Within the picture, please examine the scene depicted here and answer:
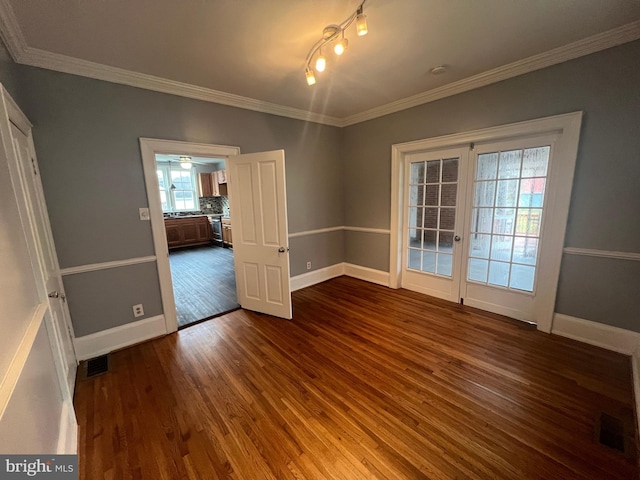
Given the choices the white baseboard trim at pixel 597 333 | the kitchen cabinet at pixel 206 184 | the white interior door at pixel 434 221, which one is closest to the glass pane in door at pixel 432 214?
the white interior door at pixel 434 221

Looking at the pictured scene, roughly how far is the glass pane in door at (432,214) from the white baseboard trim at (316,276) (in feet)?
4.32

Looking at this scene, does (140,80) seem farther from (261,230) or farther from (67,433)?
(67,433)

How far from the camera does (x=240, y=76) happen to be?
2643 mm

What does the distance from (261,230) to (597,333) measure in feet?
11.5

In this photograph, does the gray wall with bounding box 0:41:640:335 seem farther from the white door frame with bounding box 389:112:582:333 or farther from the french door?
the french door

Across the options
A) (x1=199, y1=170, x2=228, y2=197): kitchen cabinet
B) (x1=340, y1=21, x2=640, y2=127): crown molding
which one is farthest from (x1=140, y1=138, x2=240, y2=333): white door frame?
(x1=199, y1=170, x2=228, y2=197): kitchen cabinet

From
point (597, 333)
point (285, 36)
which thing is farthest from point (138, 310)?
point (597, 333)

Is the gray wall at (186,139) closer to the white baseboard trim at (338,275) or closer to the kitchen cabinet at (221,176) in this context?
the white baseboard trim at (338,275)

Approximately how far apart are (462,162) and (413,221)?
3.24ft

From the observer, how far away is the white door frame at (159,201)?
8.62 ft

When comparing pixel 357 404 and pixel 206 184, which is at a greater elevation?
pixel 206 184

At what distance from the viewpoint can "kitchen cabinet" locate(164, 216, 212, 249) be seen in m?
7.23

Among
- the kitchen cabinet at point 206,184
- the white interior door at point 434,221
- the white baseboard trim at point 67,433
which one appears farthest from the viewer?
the kitchen cabinet at point 206,184
